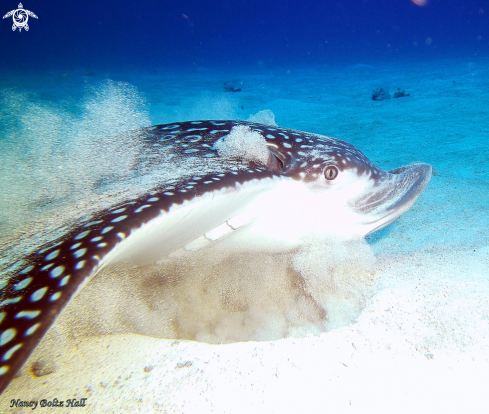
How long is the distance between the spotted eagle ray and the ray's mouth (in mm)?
11

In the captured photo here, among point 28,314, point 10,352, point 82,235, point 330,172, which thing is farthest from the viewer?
point 330,172

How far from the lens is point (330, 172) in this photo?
107 inches

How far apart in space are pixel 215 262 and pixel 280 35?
358ft

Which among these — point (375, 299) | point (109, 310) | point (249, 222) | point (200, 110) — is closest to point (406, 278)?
point (375, 299)

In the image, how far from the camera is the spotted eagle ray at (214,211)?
118 cm

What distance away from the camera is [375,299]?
7.22 ft

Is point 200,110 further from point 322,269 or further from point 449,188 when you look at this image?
point 322,269

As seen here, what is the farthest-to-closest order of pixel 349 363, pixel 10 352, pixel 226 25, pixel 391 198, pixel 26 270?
pixel 226 25 → pixel 391 198 → pixel 349 363 → pixel 26 270 → pixel 10 352

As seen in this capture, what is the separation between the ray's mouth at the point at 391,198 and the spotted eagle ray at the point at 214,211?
11 mm

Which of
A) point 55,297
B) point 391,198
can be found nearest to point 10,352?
point 55,297

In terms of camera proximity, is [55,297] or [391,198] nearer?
[55,297]

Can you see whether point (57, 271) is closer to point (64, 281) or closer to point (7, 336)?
point (64, 281)

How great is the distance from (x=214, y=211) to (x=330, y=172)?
139 centimetres

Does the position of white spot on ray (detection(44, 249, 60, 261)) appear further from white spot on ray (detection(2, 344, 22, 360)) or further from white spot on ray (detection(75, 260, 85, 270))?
white spot on ray (detection(2, 344, 22, 360))
